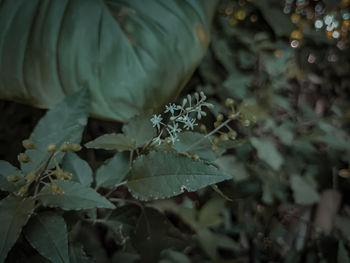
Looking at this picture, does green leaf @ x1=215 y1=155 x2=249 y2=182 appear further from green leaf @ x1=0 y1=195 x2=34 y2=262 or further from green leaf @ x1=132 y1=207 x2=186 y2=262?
green leaf @ x1=0 y1=195 x2=34 y2=262

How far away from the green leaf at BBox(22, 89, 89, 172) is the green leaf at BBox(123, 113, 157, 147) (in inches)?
3.3

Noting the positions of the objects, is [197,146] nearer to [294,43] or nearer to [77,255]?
[77,255]

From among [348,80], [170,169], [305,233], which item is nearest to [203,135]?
[170,169]

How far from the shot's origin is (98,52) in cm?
47

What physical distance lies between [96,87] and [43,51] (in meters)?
0.12

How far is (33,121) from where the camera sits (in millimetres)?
705

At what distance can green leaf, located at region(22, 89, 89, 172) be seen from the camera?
0.43 m

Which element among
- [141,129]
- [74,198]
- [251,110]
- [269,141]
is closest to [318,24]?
[269,141]

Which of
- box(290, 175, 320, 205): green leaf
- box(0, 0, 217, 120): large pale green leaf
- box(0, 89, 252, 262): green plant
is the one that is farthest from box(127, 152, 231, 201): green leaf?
box(290, 175, 320, 205): green leaf

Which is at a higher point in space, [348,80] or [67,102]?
[67,102]

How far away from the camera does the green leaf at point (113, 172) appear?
1.51 feet

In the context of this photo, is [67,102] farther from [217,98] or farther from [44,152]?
[217,98]

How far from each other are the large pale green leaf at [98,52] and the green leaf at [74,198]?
15cm

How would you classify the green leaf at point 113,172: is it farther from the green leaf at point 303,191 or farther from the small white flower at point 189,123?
the green leaf at point 303,191
